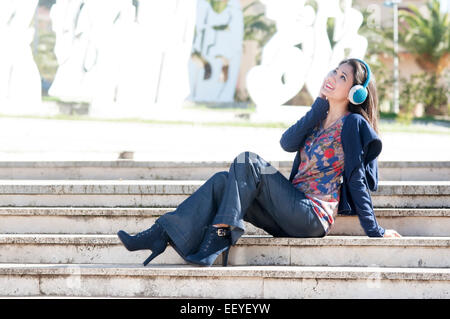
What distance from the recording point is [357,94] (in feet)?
13.7

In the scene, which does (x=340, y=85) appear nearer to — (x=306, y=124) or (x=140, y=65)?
(x=306, y=124)

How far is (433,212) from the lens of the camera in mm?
4422

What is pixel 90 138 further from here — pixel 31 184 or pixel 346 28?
pixel 346 28

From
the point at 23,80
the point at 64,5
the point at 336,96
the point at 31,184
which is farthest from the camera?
the point at 64,5

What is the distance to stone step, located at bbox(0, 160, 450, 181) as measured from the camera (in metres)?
5.50

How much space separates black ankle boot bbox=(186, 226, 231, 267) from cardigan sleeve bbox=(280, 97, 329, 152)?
68 centimetres

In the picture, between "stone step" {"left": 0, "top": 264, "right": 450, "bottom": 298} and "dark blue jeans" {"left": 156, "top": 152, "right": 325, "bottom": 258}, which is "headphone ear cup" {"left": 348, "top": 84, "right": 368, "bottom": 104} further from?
"stone step" {"left": 0, "top": 264, "right": 450, "bottom": 298}

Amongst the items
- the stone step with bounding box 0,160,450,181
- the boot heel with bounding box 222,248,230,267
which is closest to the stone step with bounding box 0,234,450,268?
the boot heel with bounding box 222,248,230,267

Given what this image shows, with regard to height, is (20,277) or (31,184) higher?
(31,184)

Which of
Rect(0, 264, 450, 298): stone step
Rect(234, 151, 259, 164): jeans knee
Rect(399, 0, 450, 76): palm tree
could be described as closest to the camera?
Rect(0, 264, 450, 298): stone step

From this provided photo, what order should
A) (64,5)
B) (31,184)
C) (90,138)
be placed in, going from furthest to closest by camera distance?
1. (64,5)
2. (90,138)
3. (31,184)

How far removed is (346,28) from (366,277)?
14.8 meters

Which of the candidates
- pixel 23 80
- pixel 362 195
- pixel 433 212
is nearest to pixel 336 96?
pixel 362 195

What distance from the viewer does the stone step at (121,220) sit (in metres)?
4.45
